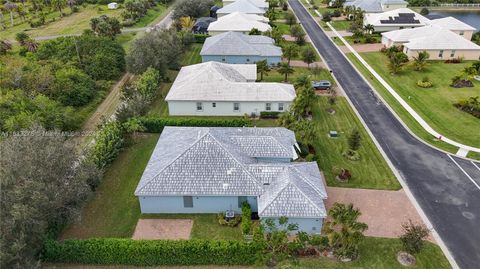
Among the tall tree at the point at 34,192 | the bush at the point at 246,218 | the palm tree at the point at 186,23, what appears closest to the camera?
the tall tree at the point at 34,192

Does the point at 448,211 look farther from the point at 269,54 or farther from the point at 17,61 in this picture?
the point at 17,61

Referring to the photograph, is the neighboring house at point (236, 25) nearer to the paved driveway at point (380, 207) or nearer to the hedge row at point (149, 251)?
the paved driveway at point (380, 207)

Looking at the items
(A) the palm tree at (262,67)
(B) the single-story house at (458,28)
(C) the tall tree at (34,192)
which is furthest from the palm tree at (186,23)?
(C) the tall tree at (34,192)

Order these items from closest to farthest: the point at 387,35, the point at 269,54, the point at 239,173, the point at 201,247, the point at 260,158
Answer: the point at 201,247 → the point at 239,173 → the point at 260,158 → the point at 269,54 → the point at 387,35

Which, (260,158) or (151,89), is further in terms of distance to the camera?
(151,89)

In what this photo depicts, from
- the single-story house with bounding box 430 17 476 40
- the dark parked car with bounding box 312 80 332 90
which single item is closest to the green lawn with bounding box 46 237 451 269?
the dark parked car with bounding box 312 80 332 90

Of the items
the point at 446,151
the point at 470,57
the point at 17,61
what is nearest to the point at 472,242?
the point at 446,151
